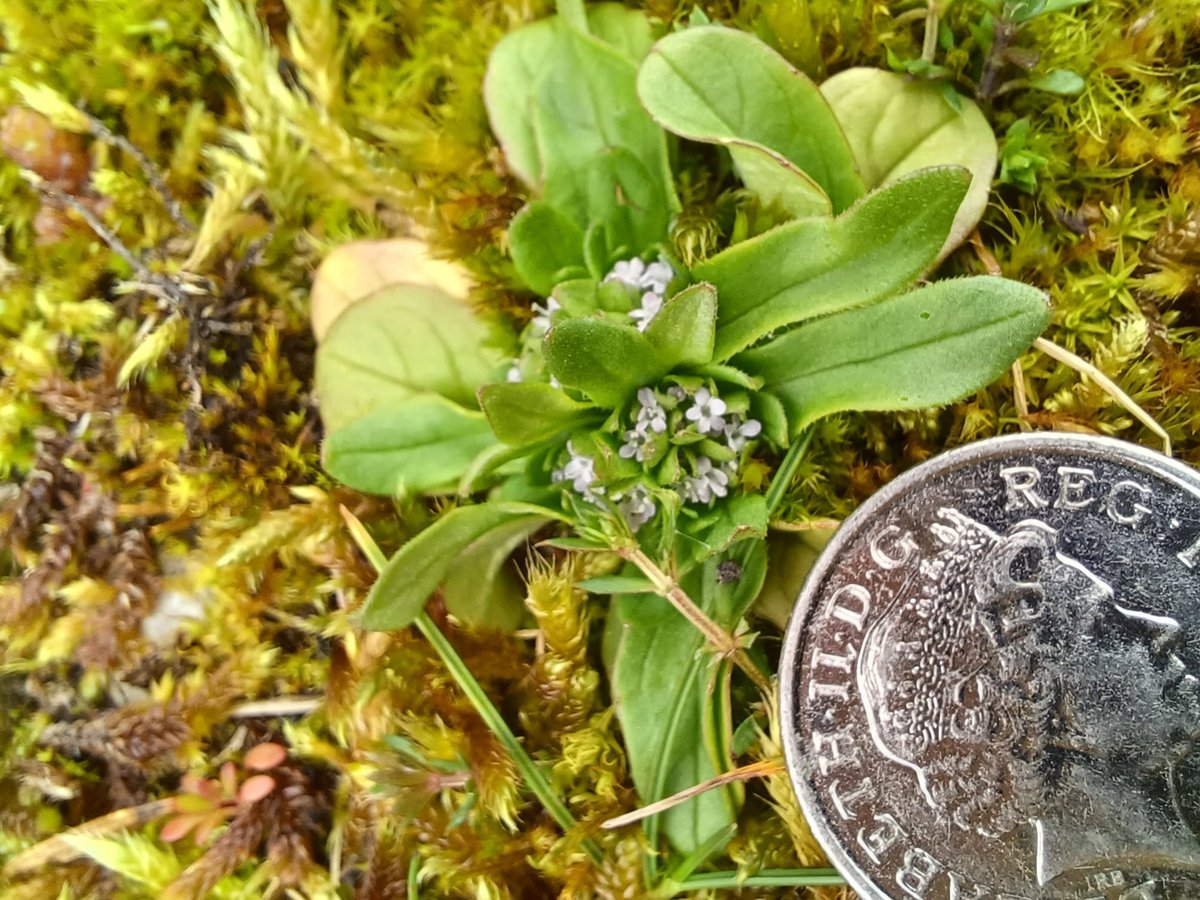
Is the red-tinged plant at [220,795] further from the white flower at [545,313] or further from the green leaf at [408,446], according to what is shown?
the white flower at [545,313]

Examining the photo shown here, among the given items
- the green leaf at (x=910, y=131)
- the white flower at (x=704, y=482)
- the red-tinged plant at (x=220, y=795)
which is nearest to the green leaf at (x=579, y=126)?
the green leaf at (x=910, y=131)

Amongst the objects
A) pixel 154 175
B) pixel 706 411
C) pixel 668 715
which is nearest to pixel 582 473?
pixel 706 411

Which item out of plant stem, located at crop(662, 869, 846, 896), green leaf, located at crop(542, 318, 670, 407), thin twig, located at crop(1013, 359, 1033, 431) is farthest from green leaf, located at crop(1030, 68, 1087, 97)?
plant stem, located at crop(662, 869, 846, 896)

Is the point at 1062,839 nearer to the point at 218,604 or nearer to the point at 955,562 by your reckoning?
the point at 955,562

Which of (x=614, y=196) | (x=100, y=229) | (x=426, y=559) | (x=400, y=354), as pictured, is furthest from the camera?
(x=100, y=229)

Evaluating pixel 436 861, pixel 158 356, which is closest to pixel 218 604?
pixel 158 356

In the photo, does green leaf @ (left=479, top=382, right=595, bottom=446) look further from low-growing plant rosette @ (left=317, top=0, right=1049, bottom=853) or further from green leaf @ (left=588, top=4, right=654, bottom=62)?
green leaf @ (left=588, top=4, right=654, bottom=62)

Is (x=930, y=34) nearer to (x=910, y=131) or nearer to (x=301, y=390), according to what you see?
(x=910, y=131)
